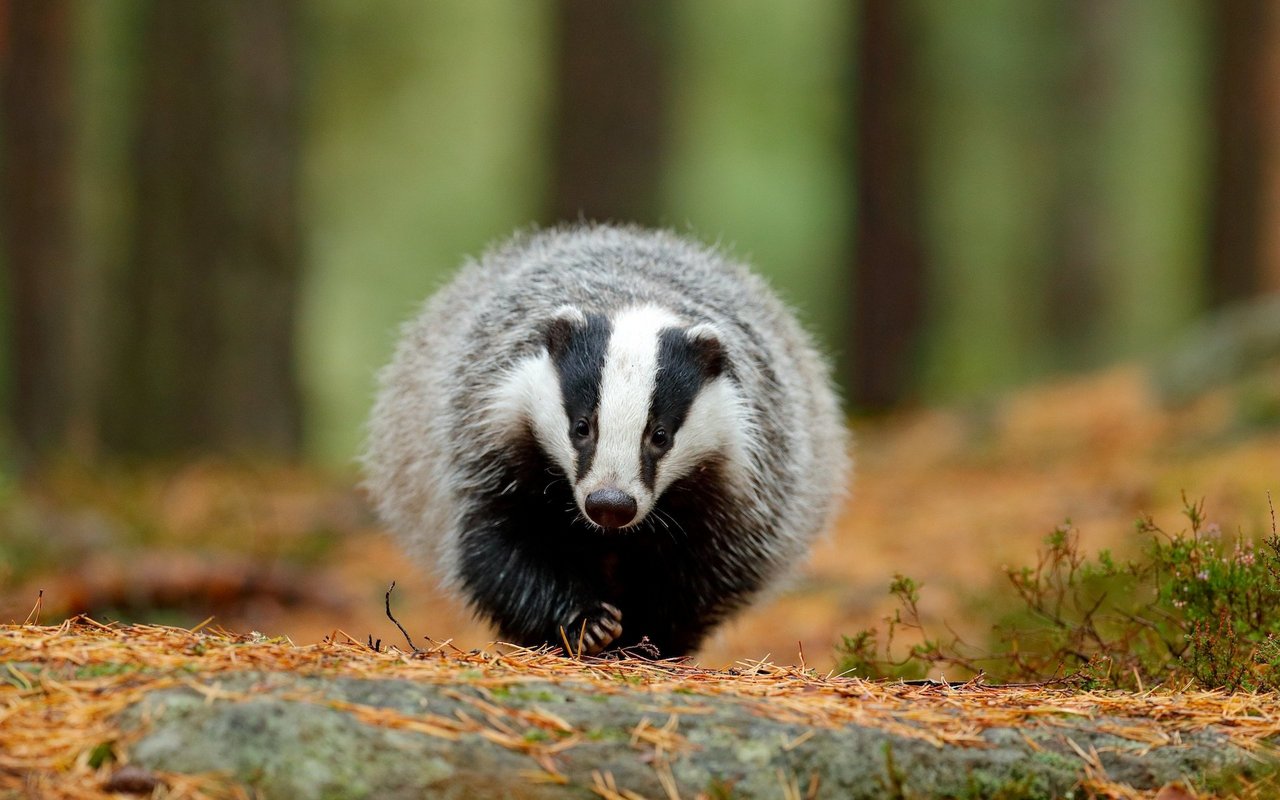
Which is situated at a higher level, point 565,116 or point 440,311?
point 565,116

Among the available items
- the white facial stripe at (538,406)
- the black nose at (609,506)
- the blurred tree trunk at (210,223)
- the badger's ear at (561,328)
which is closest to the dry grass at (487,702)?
the black nose at (609,506)

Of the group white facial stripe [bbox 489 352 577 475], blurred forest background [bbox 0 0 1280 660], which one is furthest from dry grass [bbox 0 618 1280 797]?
blurred forest background [bbox 0 0 1280 660]

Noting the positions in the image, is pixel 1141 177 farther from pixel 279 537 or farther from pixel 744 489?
pixel 744 489

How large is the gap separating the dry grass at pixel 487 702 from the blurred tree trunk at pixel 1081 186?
1254 cm

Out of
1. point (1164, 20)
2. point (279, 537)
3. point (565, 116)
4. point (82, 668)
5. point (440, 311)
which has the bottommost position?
point (82, 668)

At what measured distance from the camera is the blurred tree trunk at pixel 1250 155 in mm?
13141

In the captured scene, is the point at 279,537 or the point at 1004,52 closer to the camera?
the point at 279,537

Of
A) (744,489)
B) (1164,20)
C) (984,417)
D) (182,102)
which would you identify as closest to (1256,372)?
(984,417)

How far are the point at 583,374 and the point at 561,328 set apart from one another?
21cm

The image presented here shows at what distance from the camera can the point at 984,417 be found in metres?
10.7

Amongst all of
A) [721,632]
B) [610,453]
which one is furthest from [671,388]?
[721,632]

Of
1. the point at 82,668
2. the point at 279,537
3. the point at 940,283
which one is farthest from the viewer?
the point at 940,283

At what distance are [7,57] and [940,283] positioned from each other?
9.59 metres

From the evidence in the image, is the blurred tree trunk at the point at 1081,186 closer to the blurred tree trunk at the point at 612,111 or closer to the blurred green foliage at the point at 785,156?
the blurred green foliage at the point at 785,156
